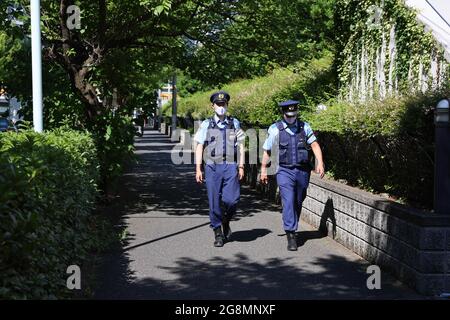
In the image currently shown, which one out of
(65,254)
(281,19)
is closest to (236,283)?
(65,254)

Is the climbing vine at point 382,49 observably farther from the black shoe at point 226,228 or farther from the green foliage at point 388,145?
the black shoe at point 226,228

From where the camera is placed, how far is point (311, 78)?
13406 millimetres

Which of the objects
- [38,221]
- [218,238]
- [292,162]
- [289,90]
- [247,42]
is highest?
[247,42]

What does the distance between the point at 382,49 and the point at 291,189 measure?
5.74 m

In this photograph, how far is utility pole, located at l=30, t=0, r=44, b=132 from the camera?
8.29 m

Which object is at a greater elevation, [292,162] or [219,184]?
[292,162]

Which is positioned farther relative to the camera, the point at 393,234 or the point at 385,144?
the point at 385,144

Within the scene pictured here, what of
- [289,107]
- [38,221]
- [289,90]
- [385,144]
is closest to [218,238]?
[289,107]

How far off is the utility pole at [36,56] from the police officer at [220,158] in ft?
8.28

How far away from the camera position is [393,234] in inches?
228

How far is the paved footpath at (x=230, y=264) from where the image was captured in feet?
17.6

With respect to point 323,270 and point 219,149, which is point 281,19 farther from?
point 323,270

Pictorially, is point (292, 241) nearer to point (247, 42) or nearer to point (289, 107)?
point (289, 107)

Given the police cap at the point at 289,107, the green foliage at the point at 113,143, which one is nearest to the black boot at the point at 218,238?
the police cap at the point at 289,107
